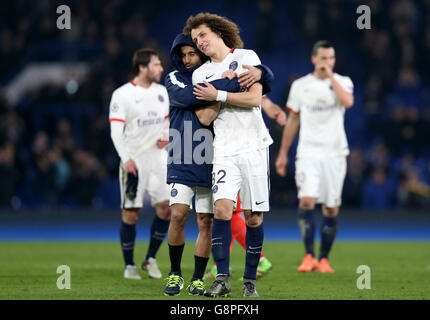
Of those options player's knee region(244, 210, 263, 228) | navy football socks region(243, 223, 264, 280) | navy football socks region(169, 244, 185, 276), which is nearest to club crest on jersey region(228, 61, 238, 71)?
player's knee region(244, 210, 263, 228)

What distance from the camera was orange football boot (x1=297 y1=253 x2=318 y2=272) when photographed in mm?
8961

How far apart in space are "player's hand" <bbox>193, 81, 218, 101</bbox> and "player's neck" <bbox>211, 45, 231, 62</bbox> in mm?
356

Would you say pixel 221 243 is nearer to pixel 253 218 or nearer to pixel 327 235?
pixel 253 218

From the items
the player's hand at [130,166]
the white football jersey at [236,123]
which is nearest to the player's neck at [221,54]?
the white football jersey at [236,123]

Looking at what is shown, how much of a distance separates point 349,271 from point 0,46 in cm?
1520

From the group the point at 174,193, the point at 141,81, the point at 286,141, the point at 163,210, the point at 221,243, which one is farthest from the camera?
the point at 286,141

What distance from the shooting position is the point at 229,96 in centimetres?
612

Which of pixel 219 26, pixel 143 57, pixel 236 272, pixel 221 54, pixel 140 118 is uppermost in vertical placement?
pixel 143 57

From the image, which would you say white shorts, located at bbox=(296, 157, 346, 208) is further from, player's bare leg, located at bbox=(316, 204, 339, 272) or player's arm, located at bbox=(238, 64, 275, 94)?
player's arm, located at bbox=(238, 64, 275, 94)

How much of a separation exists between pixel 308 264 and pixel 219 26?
3704 millimetres

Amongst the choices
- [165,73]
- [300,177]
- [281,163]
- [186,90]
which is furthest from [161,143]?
[165,73]

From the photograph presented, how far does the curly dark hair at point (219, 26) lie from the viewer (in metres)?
6.42
